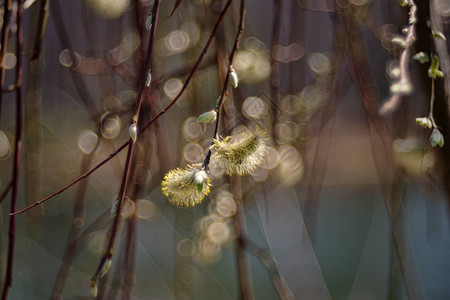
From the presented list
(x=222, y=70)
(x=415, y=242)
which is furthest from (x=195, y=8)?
(x=415, y=242)

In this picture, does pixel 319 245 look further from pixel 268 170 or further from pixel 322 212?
pixel 268 170

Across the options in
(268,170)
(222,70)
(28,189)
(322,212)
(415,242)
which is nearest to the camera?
(222,70)

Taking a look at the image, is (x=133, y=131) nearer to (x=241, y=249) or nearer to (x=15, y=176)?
(x=15, y=176)

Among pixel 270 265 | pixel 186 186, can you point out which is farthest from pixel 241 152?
pixel 270 265

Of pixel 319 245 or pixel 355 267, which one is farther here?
pixel 319 245

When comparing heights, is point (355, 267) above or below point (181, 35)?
below

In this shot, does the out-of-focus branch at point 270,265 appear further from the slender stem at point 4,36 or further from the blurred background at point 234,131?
the slender stem at point 4,36

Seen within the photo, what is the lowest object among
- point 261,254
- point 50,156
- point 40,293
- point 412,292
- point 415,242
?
point 415,242

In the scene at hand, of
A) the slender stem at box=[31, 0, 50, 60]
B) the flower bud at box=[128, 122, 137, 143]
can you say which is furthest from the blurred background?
the flower bud at box=[128, 122, 137, 143]
